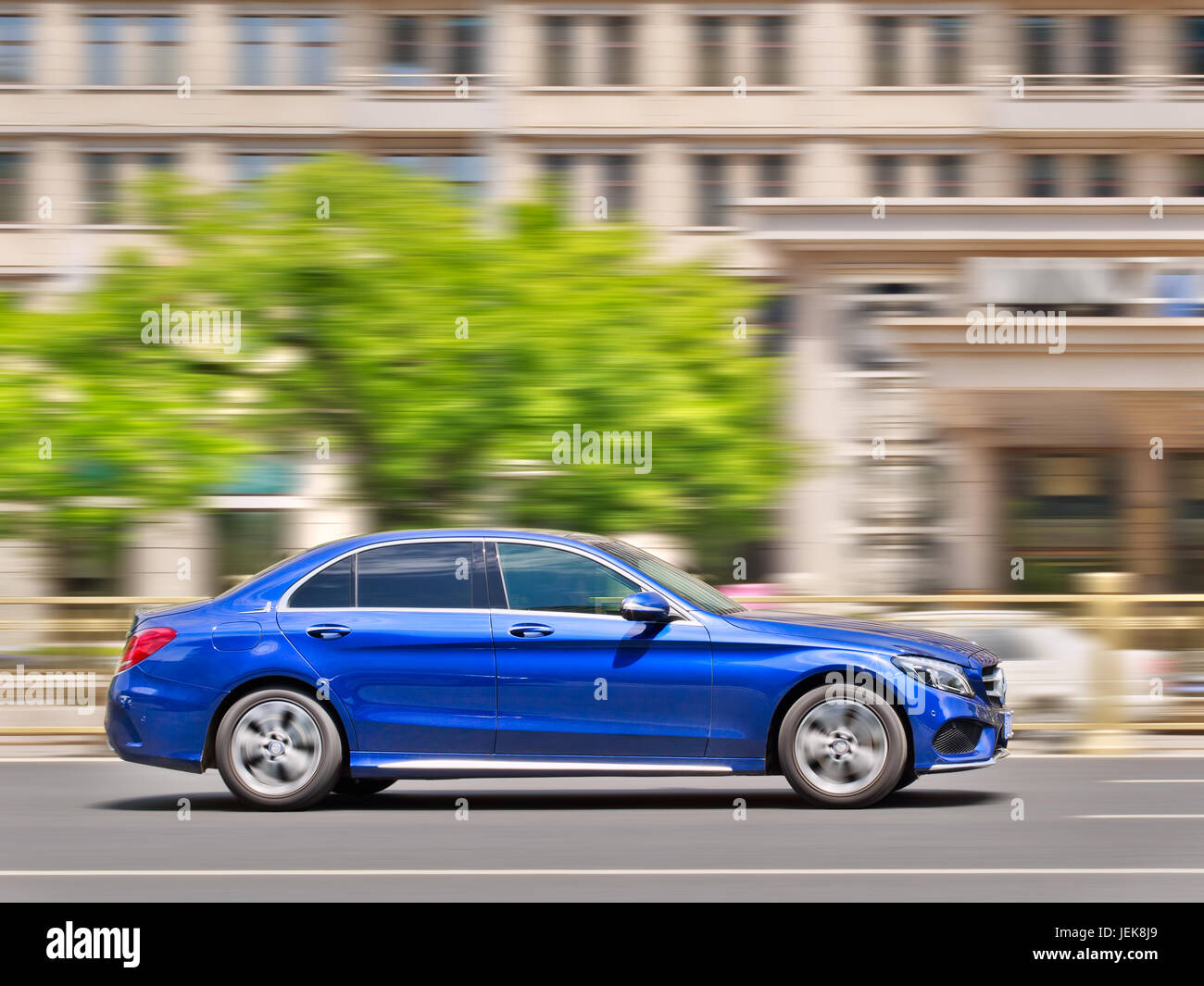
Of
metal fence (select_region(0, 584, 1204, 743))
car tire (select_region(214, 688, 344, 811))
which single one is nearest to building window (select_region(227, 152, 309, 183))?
metal fence (select_region(0, 584, 1204, 743))

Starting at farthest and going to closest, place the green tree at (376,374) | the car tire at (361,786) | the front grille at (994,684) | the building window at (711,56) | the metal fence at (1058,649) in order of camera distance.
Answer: the building window at (711,56), the green tree at (376,374), the metal fence at (1058,649), the car tire at (361,786), the front grille at (994,684)

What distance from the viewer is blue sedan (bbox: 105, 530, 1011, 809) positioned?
8695mm

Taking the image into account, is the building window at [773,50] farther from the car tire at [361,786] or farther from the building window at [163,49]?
the car tire at [361,786]

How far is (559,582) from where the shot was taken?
902cm

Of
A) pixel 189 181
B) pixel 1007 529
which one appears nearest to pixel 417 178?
pixel 189 181

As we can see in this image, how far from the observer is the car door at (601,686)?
343 inches

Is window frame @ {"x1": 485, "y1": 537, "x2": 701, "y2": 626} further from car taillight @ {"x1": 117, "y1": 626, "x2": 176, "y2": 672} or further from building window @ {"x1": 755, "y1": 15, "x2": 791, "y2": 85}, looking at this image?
building window @ {"x1": 755, "y1": 15, "x2": 791, "y2": 85}

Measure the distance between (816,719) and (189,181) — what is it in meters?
13.2


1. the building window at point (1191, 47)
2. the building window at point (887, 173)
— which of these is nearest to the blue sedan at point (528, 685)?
the building window at point (887, 173)

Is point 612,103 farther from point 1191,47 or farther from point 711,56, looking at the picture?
point 1191,47

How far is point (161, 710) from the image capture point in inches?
352

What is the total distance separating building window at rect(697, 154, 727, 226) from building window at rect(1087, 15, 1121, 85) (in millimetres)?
6585

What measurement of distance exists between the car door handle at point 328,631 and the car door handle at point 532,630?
2.81 feet
